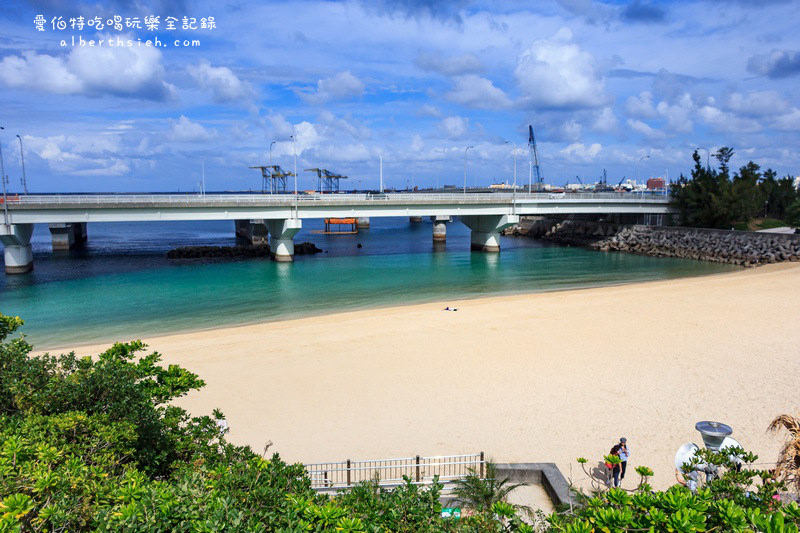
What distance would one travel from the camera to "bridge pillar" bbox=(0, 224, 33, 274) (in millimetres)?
44500

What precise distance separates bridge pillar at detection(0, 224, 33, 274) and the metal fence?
150 ft

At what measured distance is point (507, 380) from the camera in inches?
671

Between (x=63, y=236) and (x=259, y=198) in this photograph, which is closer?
(x=259, y=198)

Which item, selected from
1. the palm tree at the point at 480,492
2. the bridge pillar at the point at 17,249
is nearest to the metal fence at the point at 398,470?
the palm tree at the point at 480,492

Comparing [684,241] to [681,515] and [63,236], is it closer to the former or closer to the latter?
[681,515]

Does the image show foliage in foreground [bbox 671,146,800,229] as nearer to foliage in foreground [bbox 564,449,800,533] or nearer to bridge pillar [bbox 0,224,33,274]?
foliage in foreground [bbox 564,449,800,533]

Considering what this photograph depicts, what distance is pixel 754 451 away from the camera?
12234mm

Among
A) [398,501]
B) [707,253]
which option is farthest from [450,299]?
[707,253]

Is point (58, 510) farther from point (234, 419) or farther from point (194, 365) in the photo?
point (194, 365)

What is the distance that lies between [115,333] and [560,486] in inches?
970

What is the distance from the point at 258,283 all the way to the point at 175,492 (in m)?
38.7

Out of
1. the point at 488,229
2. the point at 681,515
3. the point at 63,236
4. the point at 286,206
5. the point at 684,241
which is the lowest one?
the point at 681,515

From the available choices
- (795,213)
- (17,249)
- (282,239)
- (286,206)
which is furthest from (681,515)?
(795,213)

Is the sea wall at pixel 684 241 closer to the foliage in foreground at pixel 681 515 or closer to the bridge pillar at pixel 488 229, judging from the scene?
the bridge pillar at pixel 488 229
